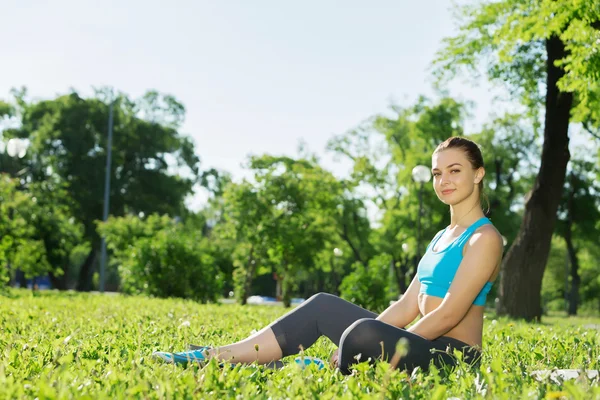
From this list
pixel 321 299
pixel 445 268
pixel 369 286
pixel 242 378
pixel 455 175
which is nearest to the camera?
pixel 242 378

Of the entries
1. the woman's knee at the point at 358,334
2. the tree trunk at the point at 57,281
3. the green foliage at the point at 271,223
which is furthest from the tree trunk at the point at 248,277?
the tree trunk at the point at 57,281

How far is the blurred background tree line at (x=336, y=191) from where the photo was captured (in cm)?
1531

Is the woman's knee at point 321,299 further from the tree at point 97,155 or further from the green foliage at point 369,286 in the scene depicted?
the tree at point 97,155

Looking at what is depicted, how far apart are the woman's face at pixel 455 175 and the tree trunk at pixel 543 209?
1177 centimetres

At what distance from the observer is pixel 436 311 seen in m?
3.86

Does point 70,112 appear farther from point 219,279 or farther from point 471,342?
point 471,342

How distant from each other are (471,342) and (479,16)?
45.7 feet

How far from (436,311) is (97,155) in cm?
3995

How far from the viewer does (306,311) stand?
443 cm

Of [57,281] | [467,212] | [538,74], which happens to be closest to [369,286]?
[538,74]

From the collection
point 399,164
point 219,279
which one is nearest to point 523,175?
point 399,164

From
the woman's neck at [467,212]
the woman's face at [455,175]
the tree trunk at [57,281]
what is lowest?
the tree trunk at [57,281]

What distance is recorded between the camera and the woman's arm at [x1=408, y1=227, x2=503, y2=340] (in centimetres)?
385

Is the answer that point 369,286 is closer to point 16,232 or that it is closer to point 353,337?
point 16,232
